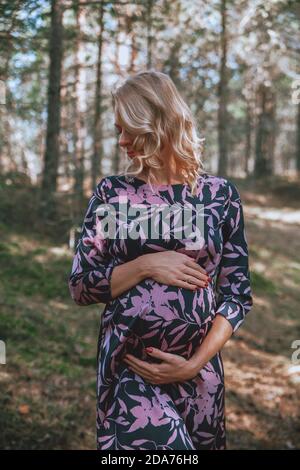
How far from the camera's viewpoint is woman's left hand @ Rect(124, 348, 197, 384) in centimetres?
231

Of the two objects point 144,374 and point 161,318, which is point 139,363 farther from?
point 161,318

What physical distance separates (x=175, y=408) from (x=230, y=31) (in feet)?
42.6

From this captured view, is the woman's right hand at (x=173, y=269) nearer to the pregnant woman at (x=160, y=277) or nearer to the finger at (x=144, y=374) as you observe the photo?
the pregnant woman at (x=160, y=277)

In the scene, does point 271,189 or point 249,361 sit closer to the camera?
point 249,361

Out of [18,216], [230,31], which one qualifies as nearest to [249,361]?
[18,216]

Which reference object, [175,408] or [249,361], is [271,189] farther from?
[175,408]

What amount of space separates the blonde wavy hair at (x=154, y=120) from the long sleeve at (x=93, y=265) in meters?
0.25

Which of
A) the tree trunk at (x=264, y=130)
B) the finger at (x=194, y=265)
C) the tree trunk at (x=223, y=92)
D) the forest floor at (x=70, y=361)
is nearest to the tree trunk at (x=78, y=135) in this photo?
the forest floor at (x=70, y=361)

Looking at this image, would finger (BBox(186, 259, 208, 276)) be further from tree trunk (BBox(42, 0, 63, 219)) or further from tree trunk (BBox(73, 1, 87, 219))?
tree trunk (BBox(73, 1, 87, 219))

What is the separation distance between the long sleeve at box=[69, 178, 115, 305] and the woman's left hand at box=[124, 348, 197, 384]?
0.32 metres

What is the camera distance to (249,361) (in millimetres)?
8023

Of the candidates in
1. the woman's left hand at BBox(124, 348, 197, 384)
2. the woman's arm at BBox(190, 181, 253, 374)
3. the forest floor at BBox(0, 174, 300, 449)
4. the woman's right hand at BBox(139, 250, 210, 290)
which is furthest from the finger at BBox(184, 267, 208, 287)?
the forest floor at BBox(0, 174, 300, 449)

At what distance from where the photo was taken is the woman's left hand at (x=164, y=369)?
A: 7.57ft

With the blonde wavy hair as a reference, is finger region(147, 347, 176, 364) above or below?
below
